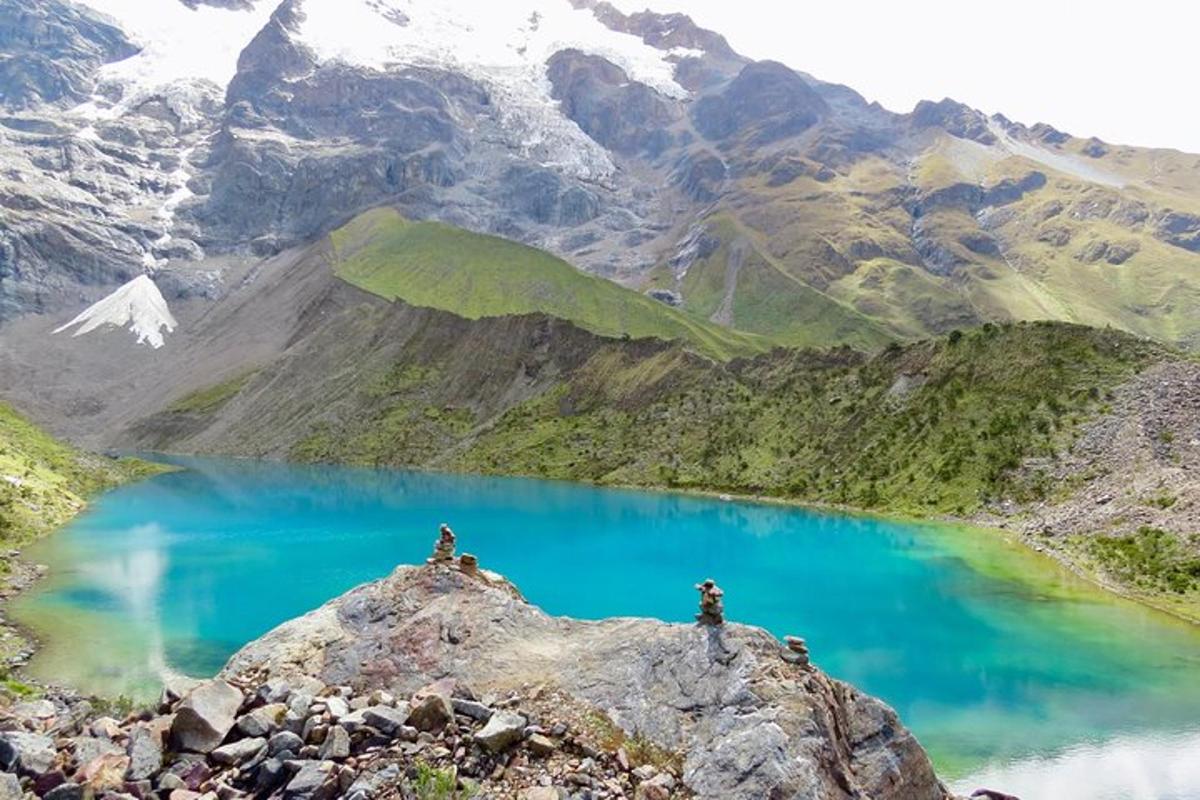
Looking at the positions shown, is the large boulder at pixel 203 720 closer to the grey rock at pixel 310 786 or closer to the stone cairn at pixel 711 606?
the grey rock at pixel 310 786

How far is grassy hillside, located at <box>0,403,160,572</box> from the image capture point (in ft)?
235

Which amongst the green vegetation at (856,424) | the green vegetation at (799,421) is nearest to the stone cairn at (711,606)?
the green vegetation at (799,421)

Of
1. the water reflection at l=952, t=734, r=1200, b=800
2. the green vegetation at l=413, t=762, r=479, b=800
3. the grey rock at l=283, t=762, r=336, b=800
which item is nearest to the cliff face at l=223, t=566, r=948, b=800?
the green vegetation at l=413, t=762, r=479, b=800

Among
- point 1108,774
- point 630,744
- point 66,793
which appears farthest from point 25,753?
point 1108,774

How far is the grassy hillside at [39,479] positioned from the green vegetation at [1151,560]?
74712mm

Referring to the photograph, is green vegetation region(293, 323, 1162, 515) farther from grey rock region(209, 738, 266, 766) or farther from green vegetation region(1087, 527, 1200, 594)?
grey rock region(209, 738, 266, 766)

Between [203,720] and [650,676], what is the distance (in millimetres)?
9484

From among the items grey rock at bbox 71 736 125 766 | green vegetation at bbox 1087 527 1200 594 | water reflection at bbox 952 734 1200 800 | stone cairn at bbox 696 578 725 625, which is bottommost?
water reflection at bbox 952 734 1200 800

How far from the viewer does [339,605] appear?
84.0ft

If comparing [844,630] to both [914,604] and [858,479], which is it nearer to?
[914,604]

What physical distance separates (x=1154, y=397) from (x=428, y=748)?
292ft

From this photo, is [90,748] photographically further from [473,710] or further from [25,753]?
[473,710]

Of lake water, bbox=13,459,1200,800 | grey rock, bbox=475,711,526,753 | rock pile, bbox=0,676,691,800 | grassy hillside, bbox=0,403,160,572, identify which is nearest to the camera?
rock pile, bbox=0,676,691,800

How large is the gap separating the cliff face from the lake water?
12.7 m
